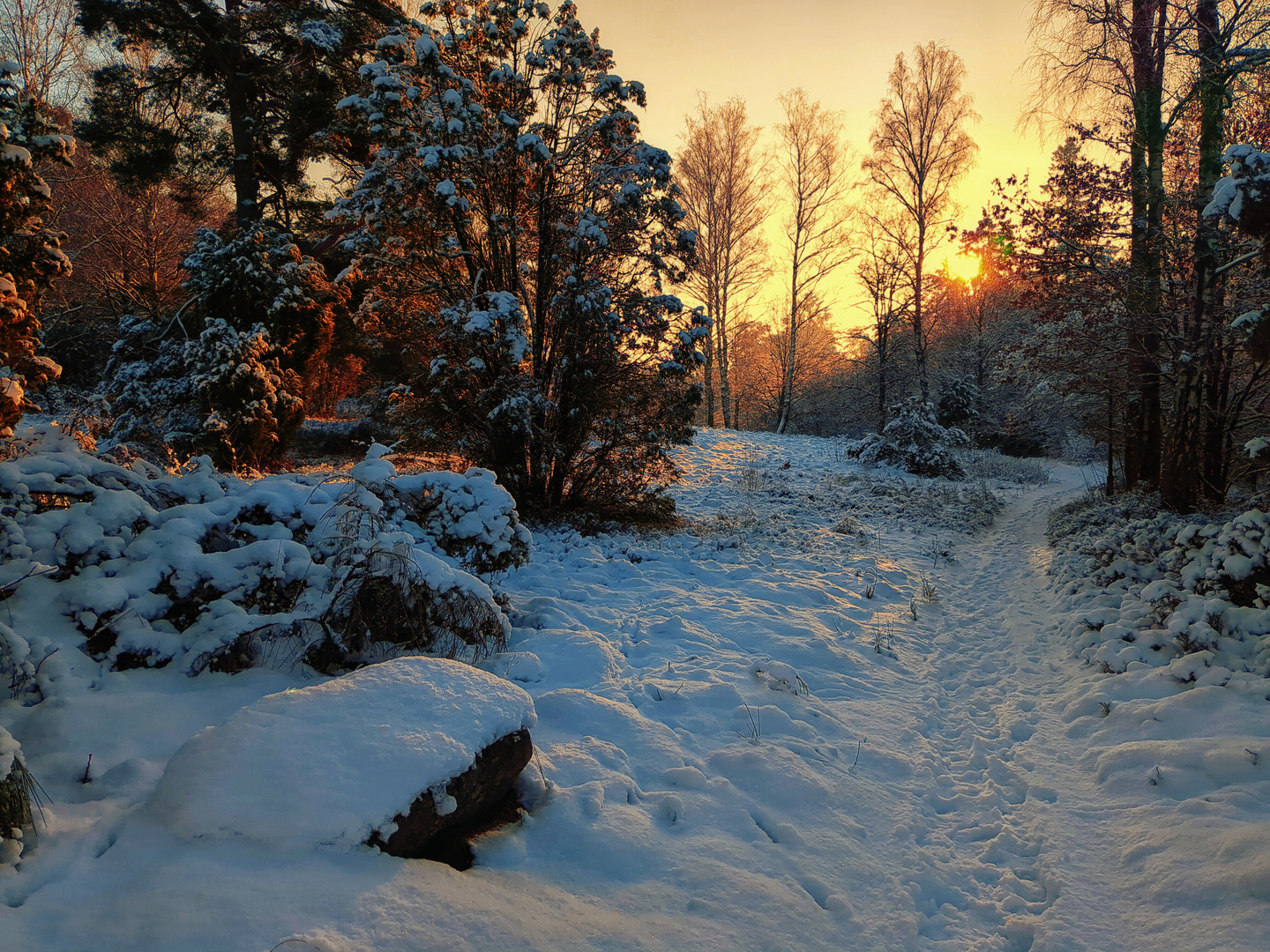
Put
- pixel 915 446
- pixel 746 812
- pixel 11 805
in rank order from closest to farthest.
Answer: pixel 11 805, pixel 746 812, pixel 915 446

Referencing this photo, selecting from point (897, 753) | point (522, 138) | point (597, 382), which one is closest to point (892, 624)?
point (897, 753)

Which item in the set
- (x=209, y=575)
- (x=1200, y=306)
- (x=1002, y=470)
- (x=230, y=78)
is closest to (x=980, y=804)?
(x=209, y=575)

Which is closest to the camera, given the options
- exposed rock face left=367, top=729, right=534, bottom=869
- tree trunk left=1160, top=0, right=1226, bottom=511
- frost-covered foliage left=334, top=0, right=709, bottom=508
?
exposed rock face left=367, top=729, right=534, bottom=869

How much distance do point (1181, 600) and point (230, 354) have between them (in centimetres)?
1228

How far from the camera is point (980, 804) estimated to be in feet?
10.9

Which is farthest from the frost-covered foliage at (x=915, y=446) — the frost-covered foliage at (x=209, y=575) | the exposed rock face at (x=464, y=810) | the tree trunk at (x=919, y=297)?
the exposed rock face at (x=464, y=810)

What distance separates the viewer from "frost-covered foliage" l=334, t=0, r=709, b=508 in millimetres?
7117

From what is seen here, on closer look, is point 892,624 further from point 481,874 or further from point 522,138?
point 522,138

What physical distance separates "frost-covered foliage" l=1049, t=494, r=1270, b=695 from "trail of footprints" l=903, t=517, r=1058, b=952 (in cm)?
68

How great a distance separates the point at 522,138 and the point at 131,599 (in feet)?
19.7

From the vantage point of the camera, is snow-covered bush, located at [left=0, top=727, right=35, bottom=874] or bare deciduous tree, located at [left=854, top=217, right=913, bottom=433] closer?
snow-covered bush, located at [left=0, top=727, right=35, bottom=874]

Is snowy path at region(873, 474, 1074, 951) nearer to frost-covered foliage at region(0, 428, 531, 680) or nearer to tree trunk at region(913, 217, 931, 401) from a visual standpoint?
frost-covered foliage at region(0, 428, 531, 680)

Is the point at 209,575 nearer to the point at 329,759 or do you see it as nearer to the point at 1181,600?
the point at 329,759

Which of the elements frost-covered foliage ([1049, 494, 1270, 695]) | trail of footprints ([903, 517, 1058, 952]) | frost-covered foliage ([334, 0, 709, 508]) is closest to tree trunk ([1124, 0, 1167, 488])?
frost-covered foliage ([1049, 494, 1270, 695])
